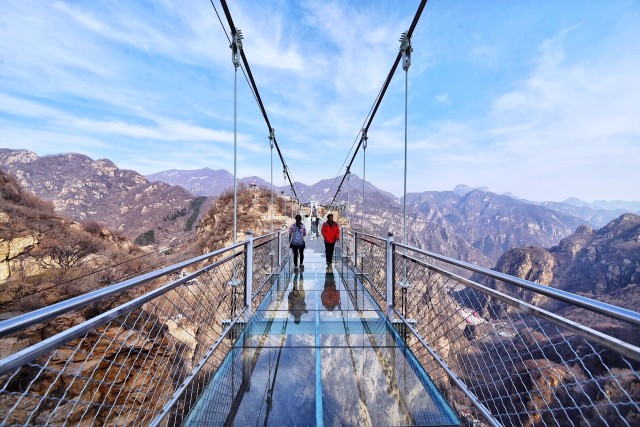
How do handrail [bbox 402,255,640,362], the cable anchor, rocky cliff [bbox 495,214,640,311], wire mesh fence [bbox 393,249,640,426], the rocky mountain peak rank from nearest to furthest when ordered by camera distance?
handrail [bbox 402,255,640,362] → wire mesh fence [bbox 393,249,640,426] → the cable anchor → rocky cliff [bbox 495,214,640,311] → the rocky mountain peak

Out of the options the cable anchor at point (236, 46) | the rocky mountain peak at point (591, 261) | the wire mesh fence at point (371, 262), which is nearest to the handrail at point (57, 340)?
the cable anchor at point (236, 46)

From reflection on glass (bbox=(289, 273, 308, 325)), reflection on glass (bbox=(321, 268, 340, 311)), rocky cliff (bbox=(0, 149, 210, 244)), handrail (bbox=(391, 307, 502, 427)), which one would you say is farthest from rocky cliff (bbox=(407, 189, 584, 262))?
handrail (bbox=(391, 307, 502, 427))

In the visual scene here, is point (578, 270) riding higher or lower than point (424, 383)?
lower

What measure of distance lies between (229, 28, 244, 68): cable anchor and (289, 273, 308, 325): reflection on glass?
386 cm

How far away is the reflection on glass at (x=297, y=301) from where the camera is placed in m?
3.97

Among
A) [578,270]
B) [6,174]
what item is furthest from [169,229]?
[578,270]

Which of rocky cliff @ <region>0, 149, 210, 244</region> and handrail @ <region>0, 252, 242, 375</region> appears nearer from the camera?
handrail @ <region>0, 252, 242, 375</region>

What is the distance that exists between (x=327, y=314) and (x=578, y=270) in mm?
79624

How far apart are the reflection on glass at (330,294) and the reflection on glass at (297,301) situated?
343mm

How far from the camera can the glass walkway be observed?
205 centimetres

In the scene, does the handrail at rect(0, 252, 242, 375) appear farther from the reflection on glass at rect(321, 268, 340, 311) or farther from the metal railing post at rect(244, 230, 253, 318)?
the reflection on glass at rect(321, 268, 340, 311)

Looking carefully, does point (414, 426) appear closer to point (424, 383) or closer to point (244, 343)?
point (424, 383)

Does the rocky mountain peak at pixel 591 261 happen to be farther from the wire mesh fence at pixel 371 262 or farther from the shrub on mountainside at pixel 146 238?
the shrub on mountainside at pixel 146 238

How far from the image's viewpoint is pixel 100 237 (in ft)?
73.7
